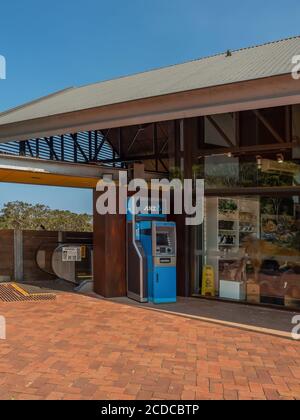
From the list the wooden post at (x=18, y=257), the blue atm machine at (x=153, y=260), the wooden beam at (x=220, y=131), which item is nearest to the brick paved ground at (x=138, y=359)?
the blue atm machine at (x=153, y=260)

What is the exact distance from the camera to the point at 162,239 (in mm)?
7703

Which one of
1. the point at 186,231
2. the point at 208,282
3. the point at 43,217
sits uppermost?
the point at 43,217

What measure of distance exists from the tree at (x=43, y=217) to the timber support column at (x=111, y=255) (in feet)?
27.1

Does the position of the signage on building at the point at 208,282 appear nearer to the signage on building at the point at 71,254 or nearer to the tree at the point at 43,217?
the signage on building at the point at 71,254

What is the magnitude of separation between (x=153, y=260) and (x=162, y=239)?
0.42 m

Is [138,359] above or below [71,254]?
below

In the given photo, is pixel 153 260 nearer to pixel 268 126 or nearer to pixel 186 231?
pixel 186 231

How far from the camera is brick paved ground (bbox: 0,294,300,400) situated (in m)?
3.67

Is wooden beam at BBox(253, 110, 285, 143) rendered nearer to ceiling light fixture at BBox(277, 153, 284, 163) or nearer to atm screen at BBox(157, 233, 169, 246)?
ceiling light fixture at BBox(277, 153, 284, 163)

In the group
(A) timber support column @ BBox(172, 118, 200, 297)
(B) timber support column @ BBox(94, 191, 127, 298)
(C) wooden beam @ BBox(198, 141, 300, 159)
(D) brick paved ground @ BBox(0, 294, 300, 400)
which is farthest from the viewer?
(A) timber support column @ BBox(172, 118, 200, 297)

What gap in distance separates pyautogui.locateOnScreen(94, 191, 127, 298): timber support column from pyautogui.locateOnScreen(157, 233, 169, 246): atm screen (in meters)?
0.91

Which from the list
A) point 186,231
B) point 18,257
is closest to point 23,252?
point 18,257

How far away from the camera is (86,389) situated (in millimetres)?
3648

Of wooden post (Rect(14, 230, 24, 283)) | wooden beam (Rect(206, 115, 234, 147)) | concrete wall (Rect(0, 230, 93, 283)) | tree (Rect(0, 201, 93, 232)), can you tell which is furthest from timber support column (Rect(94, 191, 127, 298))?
tree (Rect(0, 201, 93, 232))
